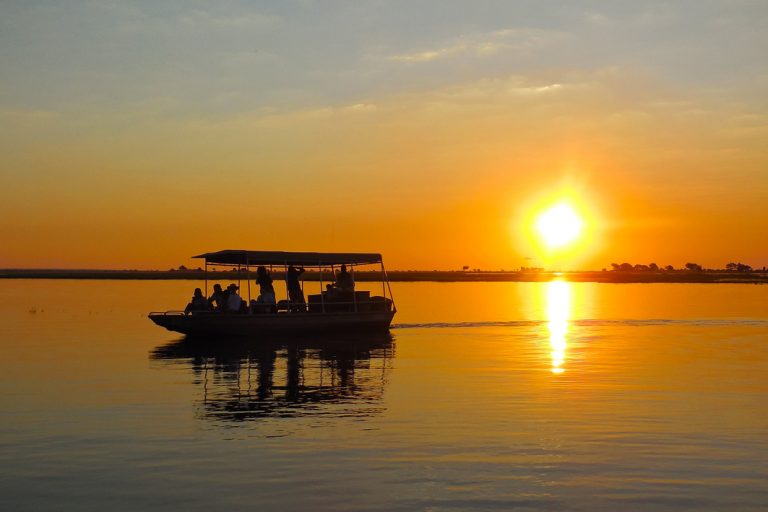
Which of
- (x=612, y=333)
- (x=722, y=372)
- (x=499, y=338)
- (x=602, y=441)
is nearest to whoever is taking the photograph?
(x=602, y=441)

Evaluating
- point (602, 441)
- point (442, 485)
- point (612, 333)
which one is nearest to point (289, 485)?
point (442, 485)

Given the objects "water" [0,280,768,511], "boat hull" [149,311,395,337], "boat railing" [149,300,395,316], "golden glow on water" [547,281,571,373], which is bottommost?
"water" [0,280,768,511]

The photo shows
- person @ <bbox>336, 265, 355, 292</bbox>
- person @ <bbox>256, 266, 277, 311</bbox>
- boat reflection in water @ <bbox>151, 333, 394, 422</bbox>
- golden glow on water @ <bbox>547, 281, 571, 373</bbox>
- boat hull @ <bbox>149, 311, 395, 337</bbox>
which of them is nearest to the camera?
boat reflection in water @ <bbox>151, 333, 394, 422</bbox>

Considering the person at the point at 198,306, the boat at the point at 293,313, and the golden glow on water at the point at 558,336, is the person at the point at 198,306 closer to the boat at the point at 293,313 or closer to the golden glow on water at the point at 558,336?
the boat at the point at 293,313

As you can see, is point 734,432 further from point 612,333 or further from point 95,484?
point 612,333

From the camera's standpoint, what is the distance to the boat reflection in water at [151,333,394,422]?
20.2 meters

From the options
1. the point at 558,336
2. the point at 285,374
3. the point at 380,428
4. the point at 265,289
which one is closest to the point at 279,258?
the point at 265,289

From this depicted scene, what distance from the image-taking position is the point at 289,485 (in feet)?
42.2

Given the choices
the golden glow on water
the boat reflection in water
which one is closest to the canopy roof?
the boat reflection in water

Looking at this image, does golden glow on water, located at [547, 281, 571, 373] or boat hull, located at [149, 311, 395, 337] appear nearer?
golden glow on water, located at [547, 281, 571, 373]

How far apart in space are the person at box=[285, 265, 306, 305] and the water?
3530 mm

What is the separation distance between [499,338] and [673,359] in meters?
10.9

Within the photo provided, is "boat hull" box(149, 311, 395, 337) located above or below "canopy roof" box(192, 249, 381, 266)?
below

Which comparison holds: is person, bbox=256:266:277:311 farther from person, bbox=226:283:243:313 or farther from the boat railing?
person, bbox=226:283:243:313
